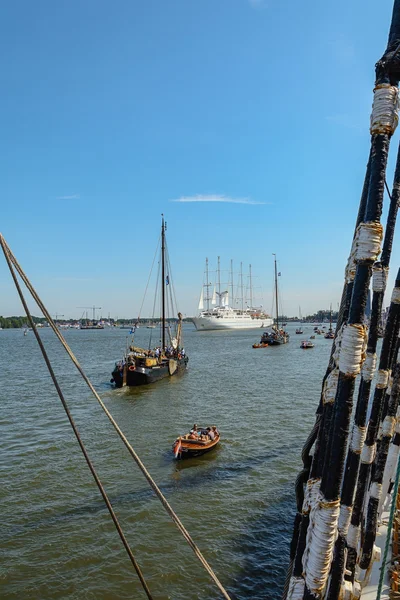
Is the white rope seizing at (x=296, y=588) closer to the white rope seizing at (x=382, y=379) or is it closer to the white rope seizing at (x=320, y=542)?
the white rope seizing at (x=320, y=542)

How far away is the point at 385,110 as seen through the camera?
3.55m

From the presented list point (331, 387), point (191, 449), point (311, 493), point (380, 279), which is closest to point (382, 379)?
point (380, 279)

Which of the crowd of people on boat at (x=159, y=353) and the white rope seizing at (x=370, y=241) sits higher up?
the white rope seizing at (x=370, y=241)

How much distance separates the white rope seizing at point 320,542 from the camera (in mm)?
3581

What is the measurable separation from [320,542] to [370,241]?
2466mm

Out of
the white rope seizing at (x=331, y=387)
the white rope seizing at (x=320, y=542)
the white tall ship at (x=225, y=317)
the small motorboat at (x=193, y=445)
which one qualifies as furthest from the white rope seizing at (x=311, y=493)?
the white tall ship at (x=225, y=317)

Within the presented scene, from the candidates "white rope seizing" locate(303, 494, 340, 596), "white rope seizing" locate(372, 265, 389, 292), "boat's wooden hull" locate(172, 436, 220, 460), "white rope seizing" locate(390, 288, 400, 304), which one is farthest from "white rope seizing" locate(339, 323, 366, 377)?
"boat's wooden hull" locate(172, 436, 220, 460)

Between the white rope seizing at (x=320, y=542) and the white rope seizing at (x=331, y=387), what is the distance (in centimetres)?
87

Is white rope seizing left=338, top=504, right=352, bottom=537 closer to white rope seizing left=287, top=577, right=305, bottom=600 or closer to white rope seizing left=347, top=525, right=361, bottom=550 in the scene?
white rope seizing left=287, top=577, right=305, bottom=600

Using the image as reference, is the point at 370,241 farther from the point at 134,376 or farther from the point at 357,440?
the point at 134,376

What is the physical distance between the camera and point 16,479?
51.3ft

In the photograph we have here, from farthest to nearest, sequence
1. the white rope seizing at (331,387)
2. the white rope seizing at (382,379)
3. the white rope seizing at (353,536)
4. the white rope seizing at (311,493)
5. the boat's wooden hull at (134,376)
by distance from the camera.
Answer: the boat's wooden hull at (134,376) < the white rope seizing at (382,379) < the white rope seizing at (353,536) < the white rope seizing at (331,387) < the white rope seizing at (311,493)

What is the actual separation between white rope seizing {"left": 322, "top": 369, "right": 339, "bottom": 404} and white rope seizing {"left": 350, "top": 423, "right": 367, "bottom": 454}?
1.33m

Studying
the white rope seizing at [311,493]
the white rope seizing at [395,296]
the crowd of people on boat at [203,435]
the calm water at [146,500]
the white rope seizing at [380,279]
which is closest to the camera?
the white rope seizing at [311,493]
